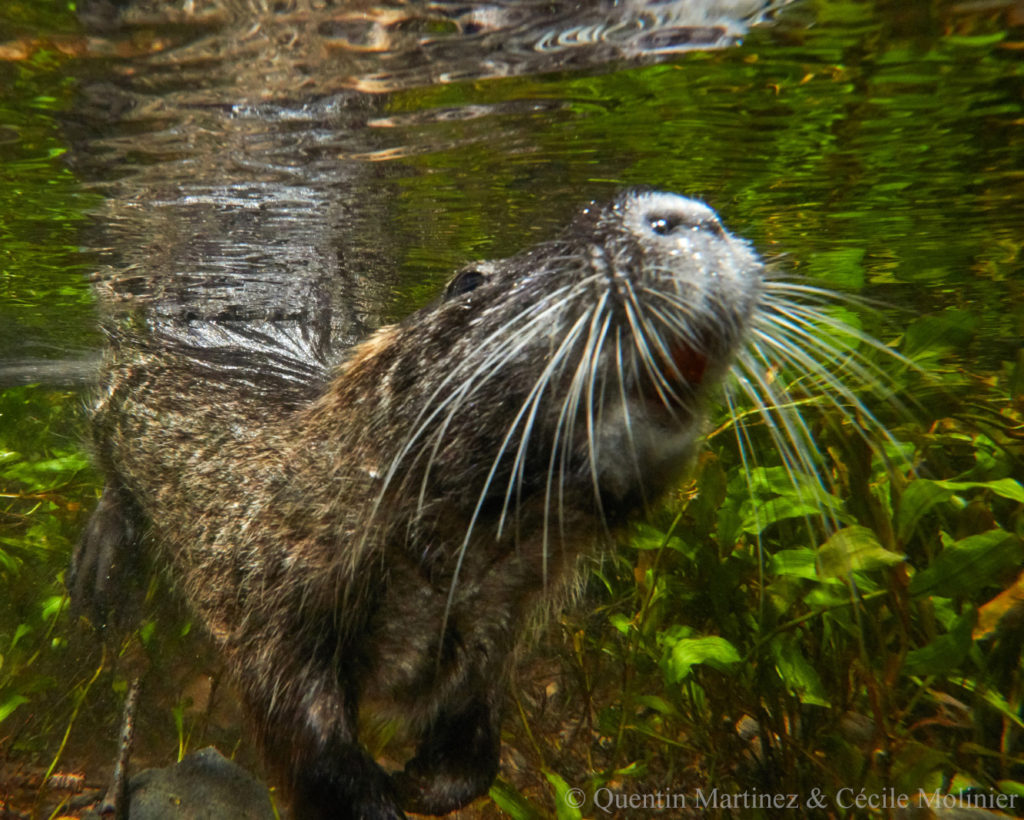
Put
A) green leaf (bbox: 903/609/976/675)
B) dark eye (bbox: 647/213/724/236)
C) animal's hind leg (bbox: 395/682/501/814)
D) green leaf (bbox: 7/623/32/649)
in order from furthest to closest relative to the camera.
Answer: green leaf (bbox: 7/623/32/649)
animal's hind leg (bbox: 395/682/501/814)
dark eye (bbox: 647/213/724/236)
green leaf (bbox: 903/609/976/675)

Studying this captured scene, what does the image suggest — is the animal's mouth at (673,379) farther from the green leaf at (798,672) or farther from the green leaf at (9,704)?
the green leaf at (9,704)

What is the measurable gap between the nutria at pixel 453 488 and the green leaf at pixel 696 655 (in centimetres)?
51

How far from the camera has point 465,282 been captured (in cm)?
293

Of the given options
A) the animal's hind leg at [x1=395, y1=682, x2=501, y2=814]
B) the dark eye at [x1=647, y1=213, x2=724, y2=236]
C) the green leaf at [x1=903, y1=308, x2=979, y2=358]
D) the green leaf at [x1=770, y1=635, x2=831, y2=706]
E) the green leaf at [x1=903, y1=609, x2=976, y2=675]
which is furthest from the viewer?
the animal's hind leg at [x1=395, y1=682, x2=501, y2=814]

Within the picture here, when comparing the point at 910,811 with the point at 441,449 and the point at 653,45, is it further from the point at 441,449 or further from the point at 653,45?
the point at 653,45

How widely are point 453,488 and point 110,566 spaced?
4547mm

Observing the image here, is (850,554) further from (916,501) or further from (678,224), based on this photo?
(678,224)

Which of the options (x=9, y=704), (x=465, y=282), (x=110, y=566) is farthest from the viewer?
(x=110, y=566)

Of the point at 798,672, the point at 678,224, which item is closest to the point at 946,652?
the point at 798,672

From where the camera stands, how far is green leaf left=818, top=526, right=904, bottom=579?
2033mm

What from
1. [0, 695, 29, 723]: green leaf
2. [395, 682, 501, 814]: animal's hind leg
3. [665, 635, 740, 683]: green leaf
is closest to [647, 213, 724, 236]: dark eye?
[665, 635, 740, 683]: green leaf

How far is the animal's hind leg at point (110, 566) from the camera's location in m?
5.71

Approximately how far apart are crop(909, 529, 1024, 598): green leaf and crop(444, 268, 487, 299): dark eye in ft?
6.30

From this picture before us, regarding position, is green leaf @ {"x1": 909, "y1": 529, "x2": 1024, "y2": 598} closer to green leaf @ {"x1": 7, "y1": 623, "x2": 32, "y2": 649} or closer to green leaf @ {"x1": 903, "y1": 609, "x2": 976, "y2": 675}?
green leaf @ {"x1": 903, "y1": 609, "x2": 976, "y2": 675}
